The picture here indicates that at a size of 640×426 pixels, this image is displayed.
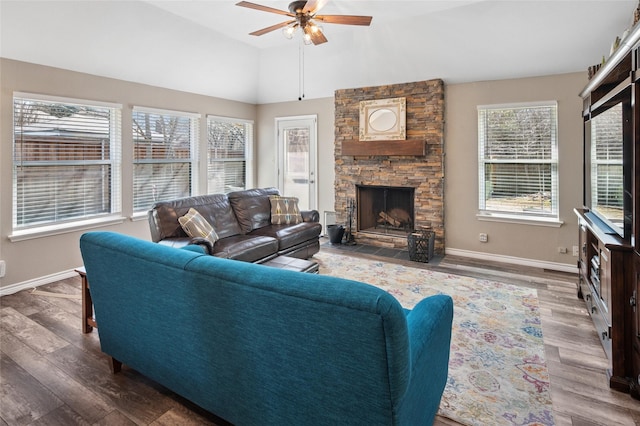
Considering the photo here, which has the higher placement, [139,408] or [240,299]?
[240,299]

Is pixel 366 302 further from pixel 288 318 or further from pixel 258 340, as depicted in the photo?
pixel 258 340

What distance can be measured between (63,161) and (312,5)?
3.55m

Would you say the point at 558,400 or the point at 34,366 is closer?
the point at 558,400

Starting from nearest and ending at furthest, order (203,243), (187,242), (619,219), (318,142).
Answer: (619,219) < (203,243) < (187,242) < (318,142)

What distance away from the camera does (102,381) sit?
237 cm

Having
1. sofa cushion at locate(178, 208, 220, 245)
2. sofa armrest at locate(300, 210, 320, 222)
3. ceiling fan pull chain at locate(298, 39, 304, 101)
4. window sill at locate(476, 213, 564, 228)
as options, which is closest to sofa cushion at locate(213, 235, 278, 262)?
sofa cushion at locate(178, 208, 220, 245)

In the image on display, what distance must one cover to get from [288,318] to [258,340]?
0.23 m

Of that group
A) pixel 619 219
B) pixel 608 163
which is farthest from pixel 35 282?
pixel 608 163

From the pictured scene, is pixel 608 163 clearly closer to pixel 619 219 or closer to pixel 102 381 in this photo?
pixel 619 219

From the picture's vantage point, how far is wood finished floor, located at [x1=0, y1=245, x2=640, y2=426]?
2.06 metres

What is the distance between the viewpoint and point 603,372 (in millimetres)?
2514

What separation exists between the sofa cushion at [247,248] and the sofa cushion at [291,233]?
15 cm

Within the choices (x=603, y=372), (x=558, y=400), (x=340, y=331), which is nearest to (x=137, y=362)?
(x=340, y=331)

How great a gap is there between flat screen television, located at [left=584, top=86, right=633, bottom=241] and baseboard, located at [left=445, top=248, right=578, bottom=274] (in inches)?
63.0
